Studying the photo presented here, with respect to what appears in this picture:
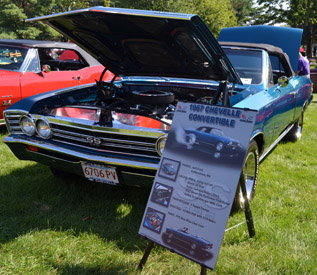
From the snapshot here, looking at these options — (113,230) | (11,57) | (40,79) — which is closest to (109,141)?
(113,230)

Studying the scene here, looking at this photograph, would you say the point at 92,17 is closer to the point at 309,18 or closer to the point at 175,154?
the point at 175,154

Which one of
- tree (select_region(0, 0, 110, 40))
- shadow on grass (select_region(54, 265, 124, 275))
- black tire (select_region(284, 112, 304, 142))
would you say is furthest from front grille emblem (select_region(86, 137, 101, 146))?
tree (select_region(0, 0, 110, 40))

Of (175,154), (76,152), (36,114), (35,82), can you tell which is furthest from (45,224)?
(35,82)

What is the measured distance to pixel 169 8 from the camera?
2239 cm

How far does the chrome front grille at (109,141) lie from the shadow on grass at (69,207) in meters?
0.61

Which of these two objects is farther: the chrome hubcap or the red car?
the red car

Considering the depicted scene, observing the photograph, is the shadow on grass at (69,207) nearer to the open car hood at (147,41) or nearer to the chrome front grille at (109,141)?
the chrome front grille at (109,141)

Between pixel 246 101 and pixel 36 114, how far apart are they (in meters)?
1.94

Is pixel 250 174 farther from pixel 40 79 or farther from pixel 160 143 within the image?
pixel 40 79

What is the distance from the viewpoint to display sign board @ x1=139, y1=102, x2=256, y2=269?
5.64ft

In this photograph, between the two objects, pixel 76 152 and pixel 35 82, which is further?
pixel 35 82

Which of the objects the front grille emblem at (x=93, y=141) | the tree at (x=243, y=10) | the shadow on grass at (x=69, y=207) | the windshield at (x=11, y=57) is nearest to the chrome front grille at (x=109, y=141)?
the front grille emblem at (x=93, y=141)

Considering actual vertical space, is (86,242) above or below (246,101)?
below

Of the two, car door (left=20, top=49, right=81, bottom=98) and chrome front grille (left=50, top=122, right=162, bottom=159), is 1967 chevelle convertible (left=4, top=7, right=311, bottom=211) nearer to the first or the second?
chrome front grille (left=50, top=122, right=162, bottom=159)
